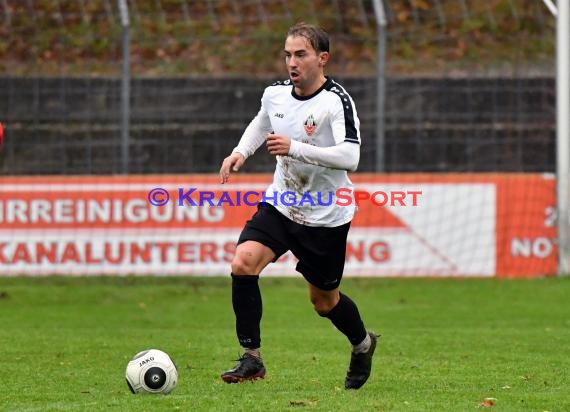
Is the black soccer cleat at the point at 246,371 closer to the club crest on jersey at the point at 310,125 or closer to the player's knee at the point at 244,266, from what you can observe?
the player's knee at the point at 244,266

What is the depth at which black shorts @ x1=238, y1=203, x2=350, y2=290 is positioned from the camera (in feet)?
24.8

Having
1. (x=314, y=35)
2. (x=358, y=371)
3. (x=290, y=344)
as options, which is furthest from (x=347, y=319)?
(x=290, y=344)

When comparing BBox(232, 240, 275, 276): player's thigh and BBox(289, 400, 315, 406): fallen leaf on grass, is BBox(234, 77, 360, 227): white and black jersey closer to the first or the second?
BBox(232, 240, 275, 276): player's thigh

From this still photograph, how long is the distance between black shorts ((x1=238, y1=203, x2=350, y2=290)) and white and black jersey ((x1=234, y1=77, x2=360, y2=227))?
0.17ft

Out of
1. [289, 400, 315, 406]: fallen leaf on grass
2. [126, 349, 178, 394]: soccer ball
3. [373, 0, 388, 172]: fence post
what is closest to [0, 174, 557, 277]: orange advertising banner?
[373, 0, 388, 172]: fence post

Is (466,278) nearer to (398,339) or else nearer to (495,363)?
(398,339)

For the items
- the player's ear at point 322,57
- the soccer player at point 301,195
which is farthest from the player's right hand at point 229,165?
the player's ear at point 322,57

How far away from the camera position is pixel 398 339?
11164 mm

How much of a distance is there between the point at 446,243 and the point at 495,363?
716 centimetres

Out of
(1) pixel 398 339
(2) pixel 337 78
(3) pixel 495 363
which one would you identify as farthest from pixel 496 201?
(3) pixel 495 363

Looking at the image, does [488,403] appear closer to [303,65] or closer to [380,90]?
[303,65]

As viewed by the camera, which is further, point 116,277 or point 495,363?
point 116,277

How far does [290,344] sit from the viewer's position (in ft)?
35.0

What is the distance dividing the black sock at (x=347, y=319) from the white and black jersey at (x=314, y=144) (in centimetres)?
55
